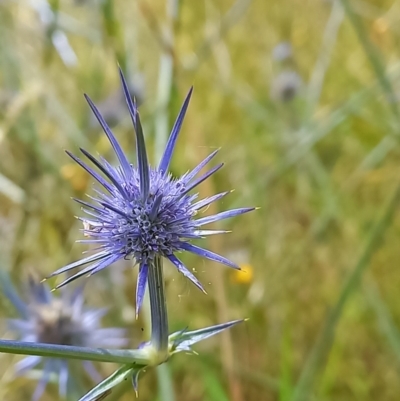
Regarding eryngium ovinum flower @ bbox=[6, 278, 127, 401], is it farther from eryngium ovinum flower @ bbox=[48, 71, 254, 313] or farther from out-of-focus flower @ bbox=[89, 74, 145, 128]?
out-of-focus flower @ bbox=[89, 74, 145, 128]

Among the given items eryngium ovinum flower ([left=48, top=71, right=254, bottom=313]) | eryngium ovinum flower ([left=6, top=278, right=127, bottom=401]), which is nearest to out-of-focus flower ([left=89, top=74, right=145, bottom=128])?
eryngium ovinum flower ([left=6, top=278, right=127, bottom=401])

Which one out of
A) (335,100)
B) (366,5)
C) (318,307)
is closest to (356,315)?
(318,307)

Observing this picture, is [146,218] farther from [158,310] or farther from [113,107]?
[113,107]

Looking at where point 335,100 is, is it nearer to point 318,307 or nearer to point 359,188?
point 359,188

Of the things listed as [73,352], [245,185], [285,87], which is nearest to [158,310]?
[73,352]

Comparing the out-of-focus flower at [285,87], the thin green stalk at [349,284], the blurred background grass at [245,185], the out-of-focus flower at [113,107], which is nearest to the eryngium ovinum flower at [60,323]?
the blurred background grass at [245,185]

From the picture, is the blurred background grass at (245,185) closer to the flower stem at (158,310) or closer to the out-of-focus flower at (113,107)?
the out-of-focus flower at (113,107)

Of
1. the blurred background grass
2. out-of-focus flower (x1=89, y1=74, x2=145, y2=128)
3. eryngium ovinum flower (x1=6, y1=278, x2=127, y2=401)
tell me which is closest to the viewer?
eryngium ovinum flower (x1=6, y1=278, x2=127, y2=401)
